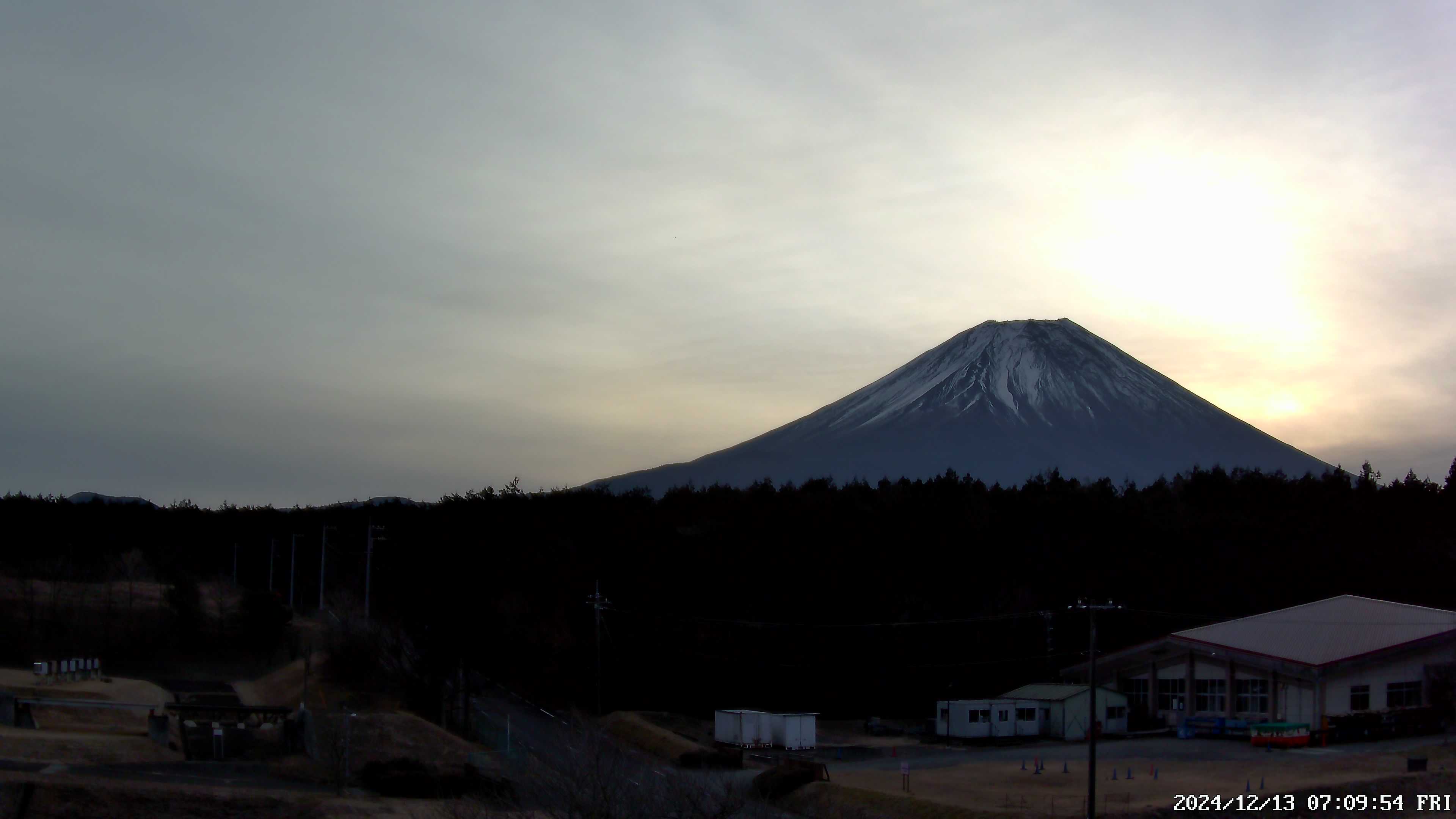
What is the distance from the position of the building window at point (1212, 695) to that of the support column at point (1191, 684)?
0.28ft

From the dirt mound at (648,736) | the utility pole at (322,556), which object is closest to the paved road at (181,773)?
the dirt mound at (648,736)

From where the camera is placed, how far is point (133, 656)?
60.3 m

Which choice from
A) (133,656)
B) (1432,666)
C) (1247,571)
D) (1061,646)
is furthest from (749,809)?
(1247,571)

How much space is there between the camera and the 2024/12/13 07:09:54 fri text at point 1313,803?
96.7 feet

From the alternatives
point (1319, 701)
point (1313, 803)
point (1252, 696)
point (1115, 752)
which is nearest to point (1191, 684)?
point (1252, 696)

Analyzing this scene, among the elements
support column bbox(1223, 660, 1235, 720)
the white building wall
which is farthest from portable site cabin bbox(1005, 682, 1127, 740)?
support column bbox(1223, 660, 1235, 720)

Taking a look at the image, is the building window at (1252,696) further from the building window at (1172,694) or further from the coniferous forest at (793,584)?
the coniferous forest at (793,584)

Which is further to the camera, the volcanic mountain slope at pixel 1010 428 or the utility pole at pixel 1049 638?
the volcanic mountain slope at pixel 1010 428

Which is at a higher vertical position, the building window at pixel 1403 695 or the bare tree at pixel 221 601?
the bare tree at pixel 221 601

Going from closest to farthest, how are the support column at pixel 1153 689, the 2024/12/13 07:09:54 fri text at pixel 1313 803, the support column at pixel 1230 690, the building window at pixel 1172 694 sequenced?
the 2024/12/13 07:09:54 fri text at pixel 1313 803 < the support column at pixel 1230 690 < the building window at pixel 1172 694 < the support column at pixel 1153 689

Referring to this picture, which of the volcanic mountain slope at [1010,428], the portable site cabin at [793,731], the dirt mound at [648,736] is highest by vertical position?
the volcanic mountain slope at [1010,428]

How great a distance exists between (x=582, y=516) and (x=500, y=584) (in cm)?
1132

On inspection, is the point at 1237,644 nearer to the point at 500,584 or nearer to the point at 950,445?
the point at 500,584

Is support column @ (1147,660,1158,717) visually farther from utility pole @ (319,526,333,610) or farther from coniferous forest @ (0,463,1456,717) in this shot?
utility pole @ (319,526,333,610)
